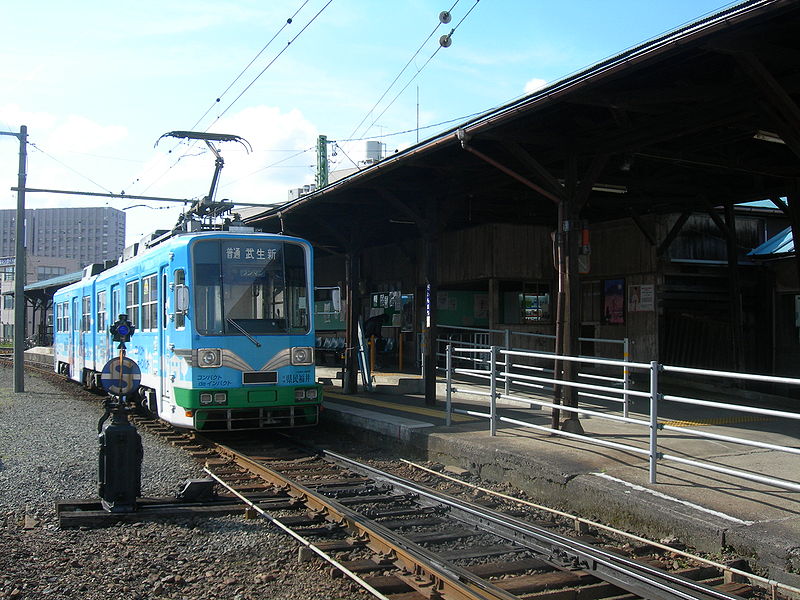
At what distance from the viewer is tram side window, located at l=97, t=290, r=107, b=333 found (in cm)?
1505

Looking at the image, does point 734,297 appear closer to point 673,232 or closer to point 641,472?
point 673,232

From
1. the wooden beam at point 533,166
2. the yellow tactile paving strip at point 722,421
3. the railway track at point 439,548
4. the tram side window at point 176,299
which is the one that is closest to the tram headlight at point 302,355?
the tram side window at point 176,299

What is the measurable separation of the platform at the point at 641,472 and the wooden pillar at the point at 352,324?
3.11 m

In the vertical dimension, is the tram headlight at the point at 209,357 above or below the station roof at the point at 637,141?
below

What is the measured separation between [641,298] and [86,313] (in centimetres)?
1225

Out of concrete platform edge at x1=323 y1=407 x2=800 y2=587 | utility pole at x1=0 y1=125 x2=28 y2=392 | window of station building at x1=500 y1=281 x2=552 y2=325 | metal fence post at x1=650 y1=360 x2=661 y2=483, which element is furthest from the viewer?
utility pole at x1=0 y1=125 x2=28 y2=392

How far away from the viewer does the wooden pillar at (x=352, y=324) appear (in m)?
14.6

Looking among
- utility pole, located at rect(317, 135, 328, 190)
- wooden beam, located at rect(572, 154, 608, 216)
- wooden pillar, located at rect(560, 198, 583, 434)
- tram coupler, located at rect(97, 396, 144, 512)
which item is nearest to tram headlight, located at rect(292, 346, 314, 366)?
wooden pillar, located at rect(560, 198, 583, 434)

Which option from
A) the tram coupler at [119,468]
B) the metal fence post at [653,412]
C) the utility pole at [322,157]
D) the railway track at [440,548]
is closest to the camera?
the railway track at [440,548]

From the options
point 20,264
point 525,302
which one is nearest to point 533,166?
point 525,302

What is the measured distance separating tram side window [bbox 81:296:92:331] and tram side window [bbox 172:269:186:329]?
7.44 meters

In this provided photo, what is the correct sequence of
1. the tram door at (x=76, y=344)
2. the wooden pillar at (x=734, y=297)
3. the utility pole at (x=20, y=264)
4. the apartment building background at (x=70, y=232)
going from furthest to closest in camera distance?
the apartment building background at (x=70, y=232)
the utility pole at (x=20, y=264)
the tram door at (x=76, y=344)
the wooden pillar at (x=734, y=297)

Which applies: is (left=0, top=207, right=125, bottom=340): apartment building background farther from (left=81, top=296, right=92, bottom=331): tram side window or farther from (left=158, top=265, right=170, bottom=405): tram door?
(left=158, top=265, right=170, bottom=405): tram door

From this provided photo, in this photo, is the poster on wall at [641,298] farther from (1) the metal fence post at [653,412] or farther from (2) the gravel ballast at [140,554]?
(2) the gravel ballast at [140,554]
